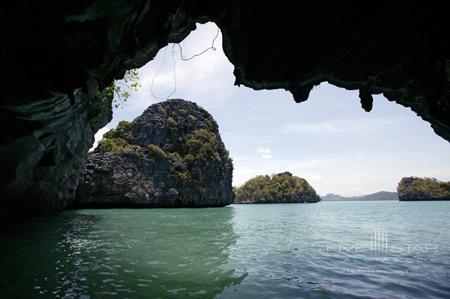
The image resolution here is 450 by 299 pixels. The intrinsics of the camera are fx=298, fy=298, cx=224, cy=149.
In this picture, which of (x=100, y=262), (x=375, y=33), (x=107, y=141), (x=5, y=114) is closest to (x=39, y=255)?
Answer: (x=100, y=262)

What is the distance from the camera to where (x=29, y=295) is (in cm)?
663

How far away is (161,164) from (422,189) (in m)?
140

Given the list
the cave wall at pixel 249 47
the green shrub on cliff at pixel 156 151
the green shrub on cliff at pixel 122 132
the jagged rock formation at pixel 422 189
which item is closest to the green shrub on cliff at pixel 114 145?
the green shrub on cliff at pixel 122 132

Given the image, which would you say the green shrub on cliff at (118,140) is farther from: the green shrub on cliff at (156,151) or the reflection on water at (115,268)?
the reflection on water at (115,268)

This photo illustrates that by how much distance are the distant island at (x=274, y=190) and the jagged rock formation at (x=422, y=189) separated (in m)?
48.5

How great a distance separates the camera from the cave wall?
20.7 ft

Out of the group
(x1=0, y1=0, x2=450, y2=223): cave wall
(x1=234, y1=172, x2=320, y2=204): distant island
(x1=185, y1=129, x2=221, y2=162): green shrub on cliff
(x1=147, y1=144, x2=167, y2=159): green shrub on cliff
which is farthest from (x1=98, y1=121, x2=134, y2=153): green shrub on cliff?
(x1=234, y1=172, x2=320, y2=204): distant island

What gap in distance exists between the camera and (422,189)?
14750cm

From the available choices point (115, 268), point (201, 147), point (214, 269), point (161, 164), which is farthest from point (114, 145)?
point (214, 269)

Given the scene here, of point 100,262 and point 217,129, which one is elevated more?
point 217,129

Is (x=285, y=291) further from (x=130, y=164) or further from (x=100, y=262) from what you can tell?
(x=130, y=164)

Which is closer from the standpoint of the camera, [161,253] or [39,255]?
[39,255]

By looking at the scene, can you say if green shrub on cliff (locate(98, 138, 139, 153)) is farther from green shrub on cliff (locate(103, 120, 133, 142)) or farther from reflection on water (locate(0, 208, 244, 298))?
reflection on water (locate(0, 208, 244, 298))

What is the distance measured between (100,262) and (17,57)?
6.83 m
